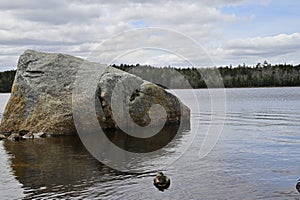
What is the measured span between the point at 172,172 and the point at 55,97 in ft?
31.7

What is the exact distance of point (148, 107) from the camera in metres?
22.6

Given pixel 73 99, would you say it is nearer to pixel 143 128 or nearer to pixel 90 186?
pixel 143 128

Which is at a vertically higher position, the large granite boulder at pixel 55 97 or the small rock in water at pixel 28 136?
the large granite boulder at pixel 55 97

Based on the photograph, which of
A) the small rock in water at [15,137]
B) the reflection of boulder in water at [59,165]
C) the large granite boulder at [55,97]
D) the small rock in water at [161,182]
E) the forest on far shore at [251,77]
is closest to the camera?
the small rock in water at [161,182]

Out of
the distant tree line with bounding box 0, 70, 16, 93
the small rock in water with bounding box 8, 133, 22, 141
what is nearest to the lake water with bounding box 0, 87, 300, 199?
the small rock in water with bounding box 8, 133, 22, 141

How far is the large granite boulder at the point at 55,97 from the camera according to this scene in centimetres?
2042

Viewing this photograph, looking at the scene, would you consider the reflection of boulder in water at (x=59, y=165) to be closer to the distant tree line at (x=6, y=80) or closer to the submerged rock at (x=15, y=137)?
the submerged rock at (x=15, y=137)

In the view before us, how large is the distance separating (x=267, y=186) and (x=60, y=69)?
43.6ft

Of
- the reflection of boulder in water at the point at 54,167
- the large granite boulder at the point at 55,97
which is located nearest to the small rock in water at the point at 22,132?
the large granite boulder at the point at 55,97

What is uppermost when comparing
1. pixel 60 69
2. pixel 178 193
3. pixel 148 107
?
pixel 60 69

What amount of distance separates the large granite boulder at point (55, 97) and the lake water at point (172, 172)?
1.69m

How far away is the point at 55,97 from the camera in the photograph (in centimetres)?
2066

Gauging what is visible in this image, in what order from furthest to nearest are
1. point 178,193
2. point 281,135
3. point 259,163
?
point 281,135 → point 259,163 → point 178,193

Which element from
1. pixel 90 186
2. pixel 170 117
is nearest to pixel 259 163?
pixel 90 186
